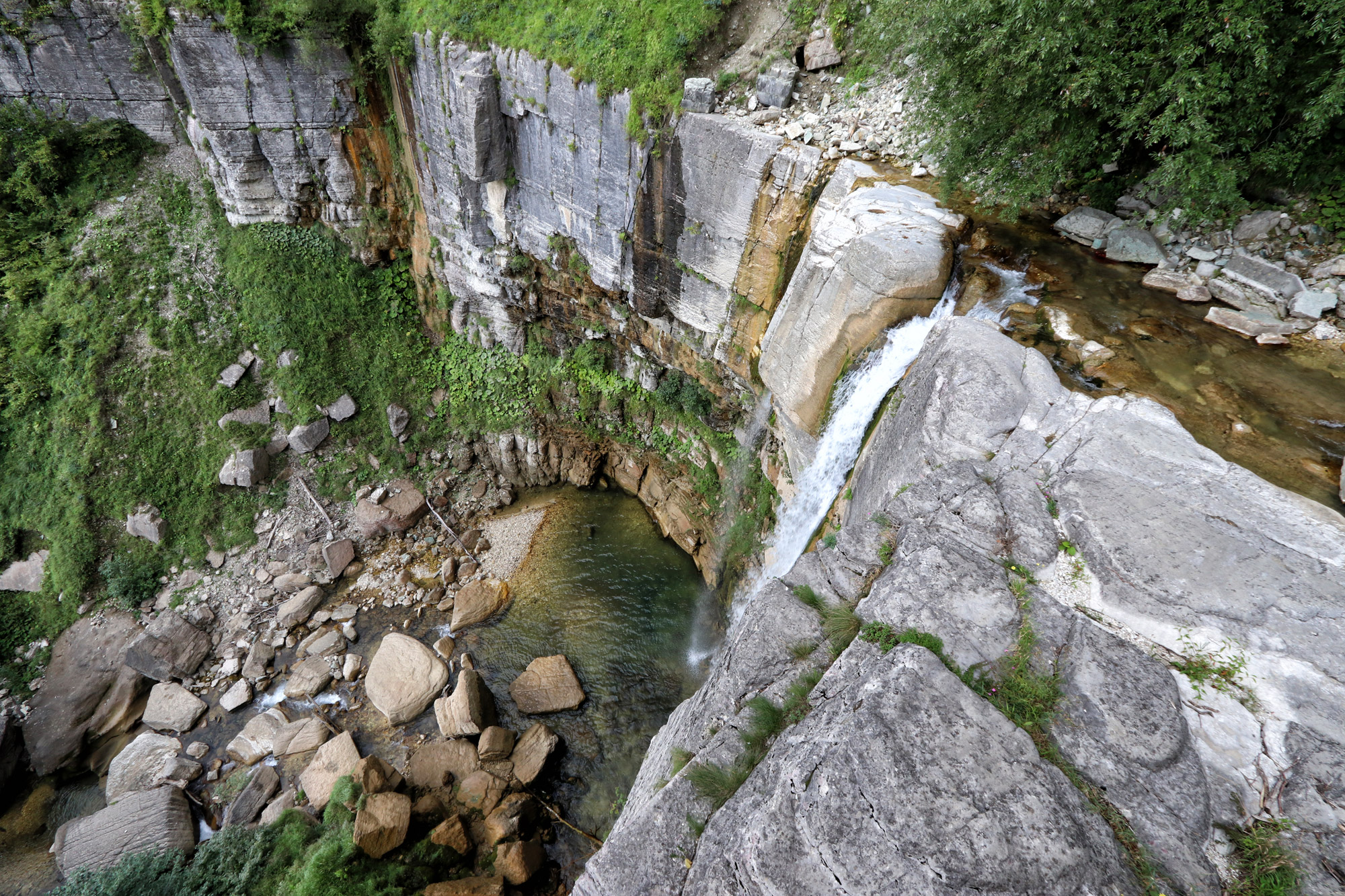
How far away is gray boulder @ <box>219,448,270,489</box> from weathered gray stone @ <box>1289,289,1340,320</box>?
21.7m

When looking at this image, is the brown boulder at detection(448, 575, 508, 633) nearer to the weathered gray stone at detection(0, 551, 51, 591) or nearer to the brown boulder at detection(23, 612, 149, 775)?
the brown boulder at detection(23, 612, 149, 775)

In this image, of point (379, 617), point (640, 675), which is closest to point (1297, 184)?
point (640, 675)

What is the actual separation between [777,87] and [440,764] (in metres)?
14.7

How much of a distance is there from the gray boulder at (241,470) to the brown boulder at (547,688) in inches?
389

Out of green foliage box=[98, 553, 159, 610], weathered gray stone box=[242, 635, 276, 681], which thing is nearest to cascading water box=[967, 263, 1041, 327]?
weathered gray stone box=[242, 635, 276, 681]

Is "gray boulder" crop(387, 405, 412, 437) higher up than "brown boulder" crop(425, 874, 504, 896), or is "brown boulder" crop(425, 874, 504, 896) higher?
"gray boulder" crop(387, 405, 412, 437)

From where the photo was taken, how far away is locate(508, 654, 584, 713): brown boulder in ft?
39.8

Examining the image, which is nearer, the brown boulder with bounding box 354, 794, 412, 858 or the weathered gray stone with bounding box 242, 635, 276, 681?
the brown boulder with bounding box 354, 794, 412, 858

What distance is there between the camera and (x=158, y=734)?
12.6 metres

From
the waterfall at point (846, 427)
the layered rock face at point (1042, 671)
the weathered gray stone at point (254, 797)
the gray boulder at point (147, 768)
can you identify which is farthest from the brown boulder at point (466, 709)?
the waterfall at point (846, 427)

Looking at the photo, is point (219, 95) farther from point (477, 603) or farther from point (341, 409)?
point (477, 603)

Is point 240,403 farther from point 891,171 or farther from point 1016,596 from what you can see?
point 1016,596

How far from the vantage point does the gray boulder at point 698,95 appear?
10.1m

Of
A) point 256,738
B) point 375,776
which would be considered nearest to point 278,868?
point 375,776
